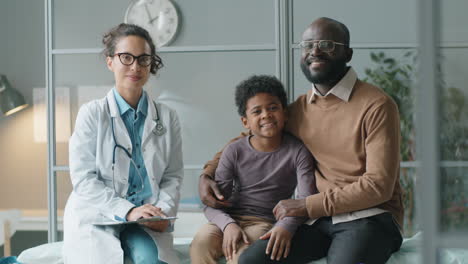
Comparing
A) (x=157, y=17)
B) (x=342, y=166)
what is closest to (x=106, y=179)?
(x=342, y=166)

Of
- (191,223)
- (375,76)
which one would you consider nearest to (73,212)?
(191,223)

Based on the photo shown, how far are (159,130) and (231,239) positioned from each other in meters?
0.57

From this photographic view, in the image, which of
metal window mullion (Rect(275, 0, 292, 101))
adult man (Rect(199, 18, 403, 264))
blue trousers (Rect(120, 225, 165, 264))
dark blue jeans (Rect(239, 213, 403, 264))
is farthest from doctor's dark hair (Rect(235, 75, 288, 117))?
metal window mullion (Rect(275, 0, 292, 101))

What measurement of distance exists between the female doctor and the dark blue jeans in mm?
439

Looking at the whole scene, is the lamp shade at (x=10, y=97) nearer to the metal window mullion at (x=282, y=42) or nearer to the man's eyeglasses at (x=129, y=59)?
the metal window mullion at (x=282, y=42)

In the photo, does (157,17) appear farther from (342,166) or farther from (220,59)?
(342,166)

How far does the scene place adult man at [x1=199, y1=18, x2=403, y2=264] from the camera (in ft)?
7.66

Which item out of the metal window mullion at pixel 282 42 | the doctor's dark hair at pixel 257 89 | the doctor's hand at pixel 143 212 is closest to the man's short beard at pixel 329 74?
the doctor's dark hair at pixel 257 89

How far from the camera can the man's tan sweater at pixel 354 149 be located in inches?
92.4

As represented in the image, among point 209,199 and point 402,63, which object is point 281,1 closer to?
point 402,63

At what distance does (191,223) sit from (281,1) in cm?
156

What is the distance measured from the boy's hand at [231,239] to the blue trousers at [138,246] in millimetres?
263

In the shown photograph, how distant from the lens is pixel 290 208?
2.41 m

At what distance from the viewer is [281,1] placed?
3.70m
